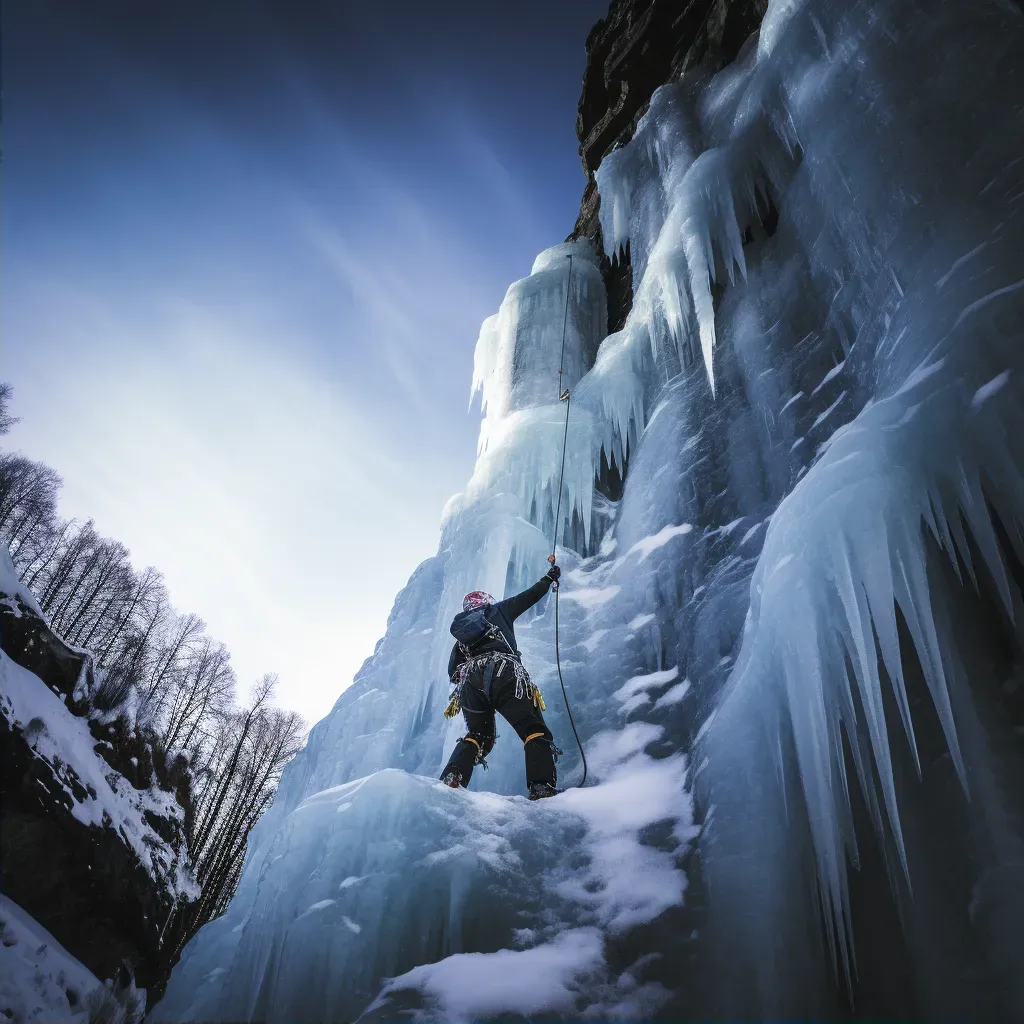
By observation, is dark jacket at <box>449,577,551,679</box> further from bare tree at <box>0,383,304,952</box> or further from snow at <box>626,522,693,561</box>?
bare tree at <box>0,383,304,952</box>

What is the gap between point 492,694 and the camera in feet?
9.93

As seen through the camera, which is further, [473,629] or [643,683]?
[643,683]

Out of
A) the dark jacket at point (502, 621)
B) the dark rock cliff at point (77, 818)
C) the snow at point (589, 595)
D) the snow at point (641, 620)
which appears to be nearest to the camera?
the dark jacket at point (502, 621)

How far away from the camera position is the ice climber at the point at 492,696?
281 cm

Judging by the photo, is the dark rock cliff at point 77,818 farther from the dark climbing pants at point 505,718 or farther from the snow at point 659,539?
the snow at point 659,539

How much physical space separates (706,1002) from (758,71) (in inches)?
223

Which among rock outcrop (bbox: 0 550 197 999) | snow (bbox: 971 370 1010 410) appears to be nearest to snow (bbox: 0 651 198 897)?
rock outcrop (bbox: 0 550 197 999)

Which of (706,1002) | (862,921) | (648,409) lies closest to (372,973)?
(706,1002)

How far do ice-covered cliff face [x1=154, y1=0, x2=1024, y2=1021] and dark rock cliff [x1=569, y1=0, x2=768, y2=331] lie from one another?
2.64 m

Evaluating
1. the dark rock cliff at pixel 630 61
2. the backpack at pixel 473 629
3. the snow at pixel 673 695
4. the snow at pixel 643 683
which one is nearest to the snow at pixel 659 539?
the snow at pixel 643 683

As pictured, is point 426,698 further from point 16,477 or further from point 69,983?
point 16,477

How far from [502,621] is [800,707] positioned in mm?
1688

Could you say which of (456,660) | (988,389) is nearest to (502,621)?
(456,660)

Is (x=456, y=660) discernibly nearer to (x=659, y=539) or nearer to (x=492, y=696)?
(x=492, y=696)
